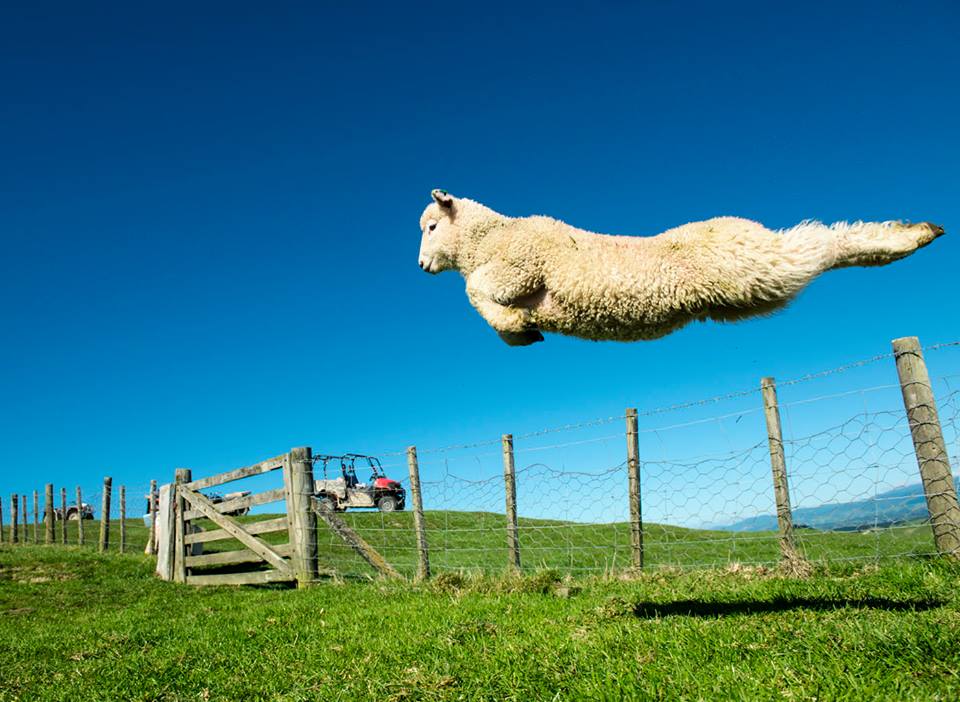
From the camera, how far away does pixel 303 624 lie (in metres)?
6.73

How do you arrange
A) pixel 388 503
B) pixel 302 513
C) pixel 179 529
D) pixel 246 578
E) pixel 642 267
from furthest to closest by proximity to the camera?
pixel 388 503
pixel 179 529
pixel 246 578
pixel 302 513
pixel 642 267

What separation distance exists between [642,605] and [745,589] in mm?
1170

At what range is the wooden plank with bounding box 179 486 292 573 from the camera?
10703mm

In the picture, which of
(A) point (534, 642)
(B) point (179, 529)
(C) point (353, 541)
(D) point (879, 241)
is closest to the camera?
(D) point (879, 241)

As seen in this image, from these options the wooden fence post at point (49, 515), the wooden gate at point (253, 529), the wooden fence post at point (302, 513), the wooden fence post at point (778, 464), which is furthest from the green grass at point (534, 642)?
the wooden fence post at point (49, 515)

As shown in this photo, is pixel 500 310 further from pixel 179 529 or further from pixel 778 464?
pixel 179 529

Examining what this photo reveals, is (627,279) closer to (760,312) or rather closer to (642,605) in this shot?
(760,312)

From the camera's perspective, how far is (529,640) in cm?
473

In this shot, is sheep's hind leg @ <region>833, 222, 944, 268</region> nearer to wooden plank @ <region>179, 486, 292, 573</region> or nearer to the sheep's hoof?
the sheep's hoof

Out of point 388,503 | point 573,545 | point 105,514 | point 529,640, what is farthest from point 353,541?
point 388,503

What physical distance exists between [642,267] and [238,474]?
10.8 m

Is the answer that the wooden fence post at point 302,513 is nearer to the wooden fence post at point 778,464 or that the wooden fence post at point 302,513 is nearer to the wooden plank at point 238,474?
the wooden plank at point 238,474

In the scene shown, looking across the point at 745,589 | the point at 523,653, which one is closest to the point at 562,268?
the point at 523,653

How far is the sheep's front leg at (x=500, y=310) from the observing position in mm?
2201
